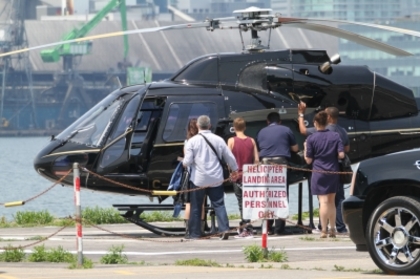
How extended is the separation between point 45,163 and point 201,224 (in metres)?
2.76

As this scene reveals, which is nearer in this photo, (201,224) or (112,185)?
(201,224)

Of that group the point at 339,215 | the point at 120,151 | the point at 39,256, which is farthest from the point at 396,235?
the point at 120,151

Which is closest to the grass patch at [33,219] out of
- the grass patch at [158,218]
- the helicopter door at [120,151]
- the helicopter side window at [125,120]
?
the grass patch at [158,218]

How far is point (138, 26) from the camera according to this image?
199m

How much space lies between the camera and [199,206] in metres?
14.9

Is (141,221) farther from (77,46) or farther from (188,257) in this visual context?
(77,46)

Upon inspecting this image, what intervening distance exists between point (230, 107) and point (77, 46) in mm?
168698

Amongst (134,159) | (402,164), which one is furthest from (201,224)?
(402,164)

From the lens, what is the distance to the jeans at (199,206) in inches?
585

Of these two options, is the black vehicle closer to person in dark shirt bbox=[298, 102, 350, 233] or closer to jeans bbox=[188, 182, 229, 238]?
jeans bbox=[188, 182, 229, 238]

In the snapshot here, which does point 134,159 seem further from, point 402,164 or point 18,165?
point 18,165

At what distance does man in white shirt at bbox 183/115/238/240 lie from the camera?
48.5 feet

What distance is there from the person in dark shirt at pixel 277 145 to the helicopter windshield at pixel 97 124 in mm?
2026

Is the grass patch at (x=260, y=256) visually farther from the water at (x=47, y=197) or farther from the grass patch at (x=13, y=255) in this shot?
the water at (x=47, y=197)
